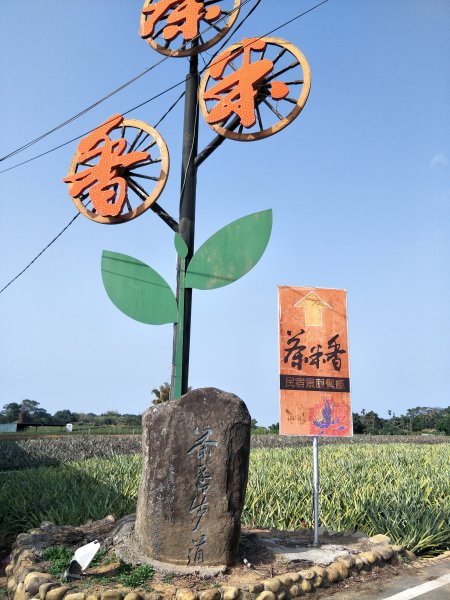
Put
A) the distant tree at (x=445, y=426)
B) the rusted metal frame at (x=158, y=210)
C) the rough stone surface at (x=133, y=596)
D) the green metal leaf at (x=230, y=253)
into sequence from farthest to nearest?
the distant tree at (x=445, y=426), the rusted metal frame at (x=158, y=210), the green metal leaf at (x=230, y=253), the rough stone surface at (x=133, y=596)

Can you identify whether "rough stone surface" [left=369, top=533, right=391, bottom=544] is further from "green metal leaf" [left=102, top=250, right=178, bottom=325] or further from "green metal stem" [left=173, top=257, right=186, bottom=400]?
"green metal leaf" [left=102, top=250, right=178, bottom=325]

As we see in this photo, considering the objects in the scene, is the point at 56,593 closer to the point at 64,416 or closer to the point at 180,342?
the point at 180,342

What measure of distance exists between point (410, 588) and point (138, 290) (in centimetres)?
355

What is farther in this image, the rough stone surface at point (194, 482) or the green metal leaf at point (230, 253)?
the green metal leaf at point (230, 253)

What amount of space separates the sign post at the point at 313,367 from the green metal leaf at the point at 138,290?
1156 mm

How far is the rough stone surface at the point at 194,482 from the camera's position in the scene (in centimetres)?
409

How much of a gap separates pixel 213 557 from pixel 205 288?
2422mm

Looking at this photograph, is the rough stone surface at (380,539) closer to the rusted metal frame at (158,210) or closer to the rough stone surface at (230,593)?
the rough stone surface at (230,593)

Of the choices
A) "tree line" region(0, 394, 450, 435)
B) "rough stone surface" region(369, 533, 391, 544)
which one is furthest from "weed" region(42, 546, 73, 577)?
"tree line" region(0, 394, 450, 435)

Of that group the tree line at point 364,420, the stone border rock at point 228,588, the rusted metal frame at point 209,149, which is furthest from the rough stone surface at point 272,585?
the tree line at point 364,420

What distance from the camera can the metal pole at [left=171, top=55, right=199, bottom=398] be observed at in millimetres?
5078

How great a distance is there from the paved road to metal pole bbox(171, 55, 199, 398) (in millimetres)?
2237

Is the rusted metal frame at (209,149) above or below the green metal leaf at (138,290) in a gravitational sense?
above

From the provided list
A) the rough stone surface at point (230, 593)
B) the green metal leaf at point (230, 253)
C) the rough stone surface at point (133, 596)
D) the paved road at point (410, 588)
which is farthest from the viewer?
the green metal leaf at point (230, 253)
